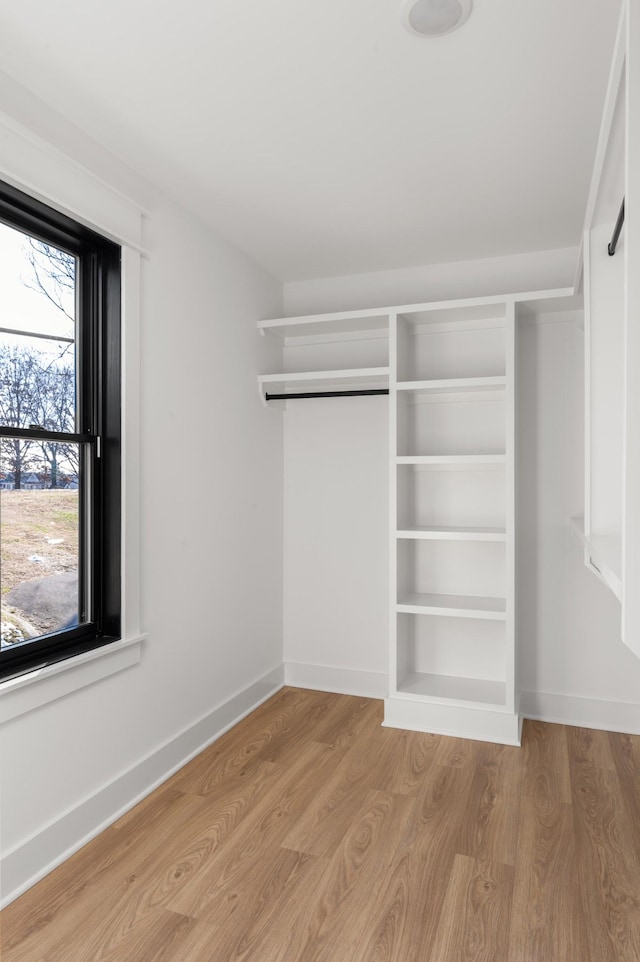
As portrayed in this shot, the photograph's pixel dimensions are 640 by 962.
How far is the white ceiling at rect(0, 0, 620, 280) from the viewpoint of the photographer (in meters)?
1.63

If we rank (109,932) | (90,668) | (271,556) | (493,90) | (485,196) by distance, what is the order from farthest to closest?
(271,556) → (485,196) → (90,668) → (493,90) → (109,932)

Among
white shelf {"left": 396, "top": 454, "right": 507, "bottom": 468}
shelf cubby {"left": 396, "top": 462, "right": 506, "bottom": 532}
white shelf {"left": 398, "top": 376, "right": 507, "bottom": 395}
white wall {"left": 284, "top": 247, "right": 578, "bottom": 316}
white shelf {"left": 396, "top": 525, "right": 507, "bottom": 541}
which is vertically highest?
white wall {"left": 284, "top": 247, "right": 578, "bottom": 316}

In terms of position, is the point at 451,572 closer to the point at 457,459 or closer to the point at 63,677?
the point at 457,459

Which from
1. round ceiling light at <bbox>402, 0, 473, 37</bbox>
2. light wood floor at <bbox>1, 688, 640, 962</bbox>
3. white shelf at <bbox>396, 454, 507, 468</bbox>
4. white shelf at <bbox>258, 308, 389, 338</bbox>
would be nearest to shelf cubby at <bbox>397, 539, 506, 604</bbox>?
white shelf at <bbox>396, 454, 507, 468</bbox>

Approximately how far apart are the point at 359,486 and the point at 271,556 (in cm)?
67

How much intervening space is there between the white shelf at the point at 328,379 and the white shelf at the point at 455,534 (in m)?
0.83

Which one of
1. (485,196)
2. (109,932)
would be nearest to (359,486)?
(485,196)

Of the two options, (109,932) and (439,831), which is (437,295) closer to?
(439,831)

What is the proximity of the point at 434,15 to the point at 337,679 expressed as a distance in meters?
3.18

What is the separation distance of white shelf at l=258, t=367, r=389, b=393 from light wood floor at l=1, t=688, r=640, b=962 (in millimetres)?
A: 1850

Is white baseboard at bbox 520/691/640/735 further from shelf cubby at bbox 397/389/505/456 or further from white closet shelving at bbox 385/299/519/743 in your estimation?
shelf cubby at bbox 397/389/505/456

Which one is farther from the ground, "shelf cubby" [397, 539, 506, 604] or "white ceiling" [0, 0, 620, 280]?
"white ceiling" [0, 0, 620, 280]

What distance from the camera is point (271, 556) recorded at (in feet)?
11.9

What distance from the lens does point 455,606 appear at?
3.13 meters
